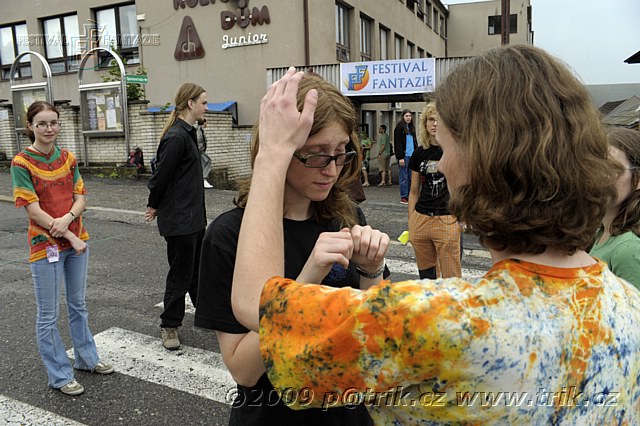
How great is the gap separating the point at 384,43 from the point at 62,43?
46.5 feet

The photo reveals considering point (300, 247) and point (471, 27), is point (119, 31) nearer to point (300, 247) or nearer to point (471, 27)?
point (300, 247)

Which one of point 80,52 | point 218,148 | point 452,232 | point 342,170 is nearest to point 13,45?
point 80,52

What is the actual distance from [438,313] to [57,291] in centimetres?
354

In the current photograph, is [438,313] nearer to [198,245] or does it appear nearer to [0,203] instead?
[198,245]

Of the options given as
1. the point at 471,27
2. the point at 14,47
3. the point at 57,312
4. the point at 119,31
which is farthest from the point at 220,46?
the point at 471,27

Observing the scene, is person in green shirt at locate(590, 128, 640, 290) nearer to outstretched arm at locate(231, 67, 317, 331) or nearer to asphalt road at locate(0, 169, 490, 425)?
outstretched arm at locate(231, 67, 317, 331)

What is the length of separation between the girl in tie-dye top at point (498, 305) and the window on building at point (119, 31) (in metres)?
20.3

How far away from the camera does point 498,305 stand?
950mm

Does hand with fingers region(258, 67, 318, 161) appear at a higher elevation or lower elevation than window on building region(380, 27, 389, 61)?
lower

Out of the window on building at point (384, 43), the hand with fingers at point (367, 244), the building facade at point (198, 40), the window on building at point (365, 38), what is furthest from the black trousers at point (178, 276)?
the window on building at point (384, 43)

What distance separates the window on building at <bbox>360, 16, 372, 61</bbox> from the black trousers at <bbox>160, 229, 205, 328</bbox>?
1891 centimetres

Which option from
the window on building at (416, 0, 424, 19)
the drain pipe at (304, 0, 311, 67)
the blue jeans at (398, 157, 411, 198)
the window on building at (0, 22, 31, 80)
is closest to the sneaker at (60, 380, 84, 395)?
the blue jeans at (398, 157, 411, 198)

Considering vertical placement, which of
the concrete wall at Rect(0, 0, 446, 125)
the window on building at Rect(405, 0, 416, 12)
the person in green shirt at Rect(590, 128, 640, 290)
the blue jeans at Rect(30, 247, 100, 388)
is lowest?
the blue jeans at Rect(30, 247, 100, 388)

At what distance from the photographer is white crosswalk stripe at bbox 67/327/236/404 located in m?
3.74
